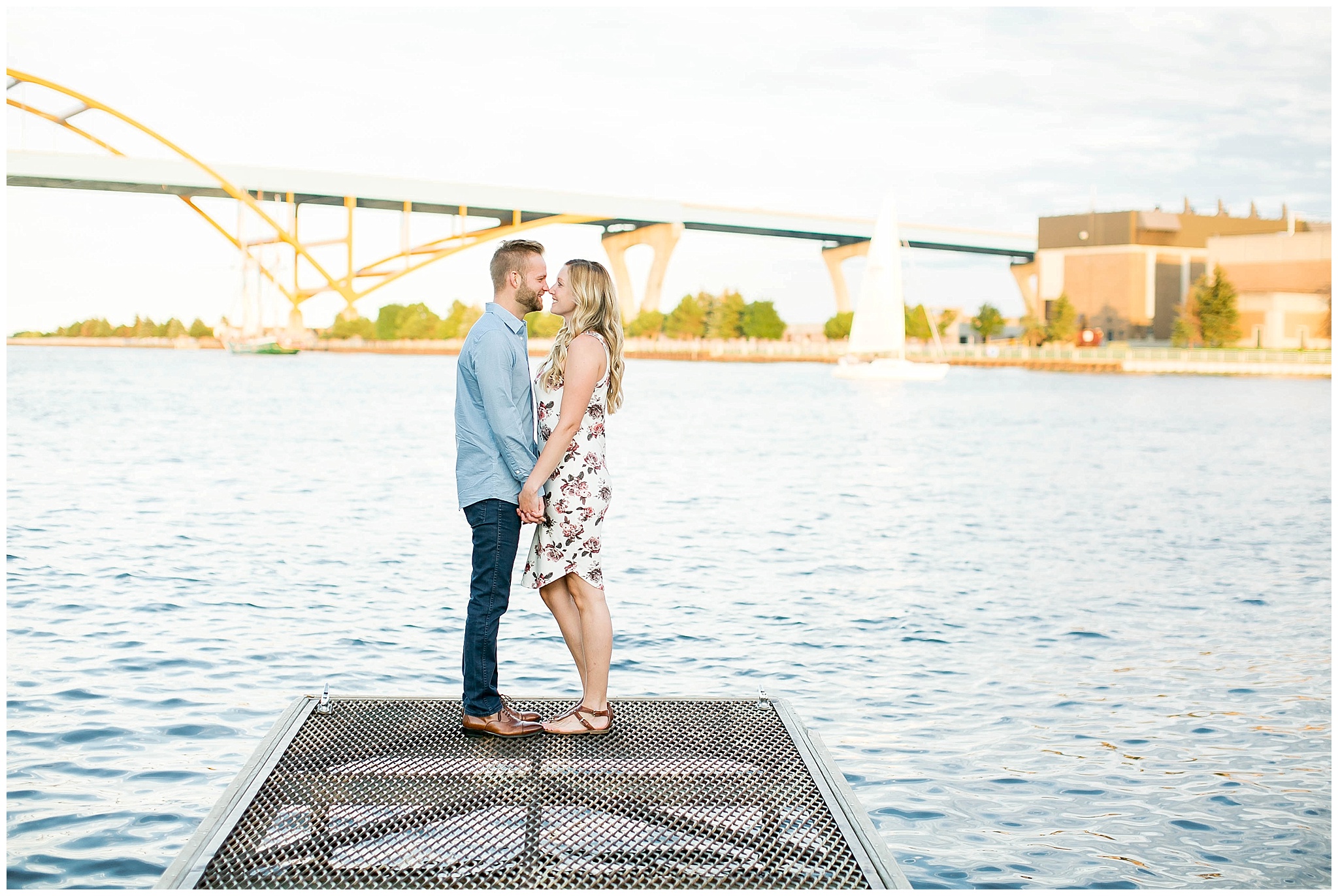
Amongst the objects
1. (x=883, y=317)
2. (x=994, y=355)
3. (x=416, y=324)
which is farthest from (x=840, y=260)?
(x=416, y=324)

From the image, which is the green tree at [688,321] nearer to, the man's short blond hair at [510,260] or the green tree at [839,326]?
the green tree at [839,326]

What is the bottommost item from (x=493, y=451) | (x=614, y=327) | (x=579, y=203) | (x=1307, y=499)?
(x=1307, y=499)

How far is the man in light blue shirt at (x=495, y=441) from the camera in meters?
4.14

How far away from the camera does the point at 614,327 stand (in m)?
4.25

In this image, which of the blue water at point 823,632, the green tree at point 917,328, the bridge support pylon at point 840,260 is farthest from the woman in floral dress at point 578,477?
the green tree at point 917,328

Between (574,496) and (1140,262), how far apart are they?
9588cm

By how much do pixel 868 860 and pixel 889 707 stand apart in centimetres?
310

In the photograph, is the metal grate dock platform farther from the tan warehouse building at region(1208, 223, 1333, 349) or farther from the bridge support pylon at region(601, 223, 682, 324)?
the tan warehouse building at region(1208, 223, 1333, 349)

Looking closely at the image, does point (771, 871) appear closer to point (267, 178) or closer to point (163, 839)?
point (163, 839)

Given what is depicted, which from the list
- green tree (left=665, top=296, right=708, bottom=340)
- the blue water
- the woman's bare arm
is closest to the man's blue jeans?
the woman's bare arm

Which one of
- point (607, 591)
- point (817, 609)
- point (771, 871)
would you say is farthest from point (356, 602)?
point (771, 871)

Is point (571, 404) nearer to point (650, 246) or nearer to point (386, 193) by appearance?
point (386, 193)

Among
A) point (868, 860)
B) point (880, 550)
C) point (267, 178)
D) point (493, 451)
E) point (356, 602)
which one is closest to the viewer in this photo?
point (868, 860)

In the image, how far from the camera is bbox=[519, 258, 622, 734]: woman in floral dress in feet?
13.6
